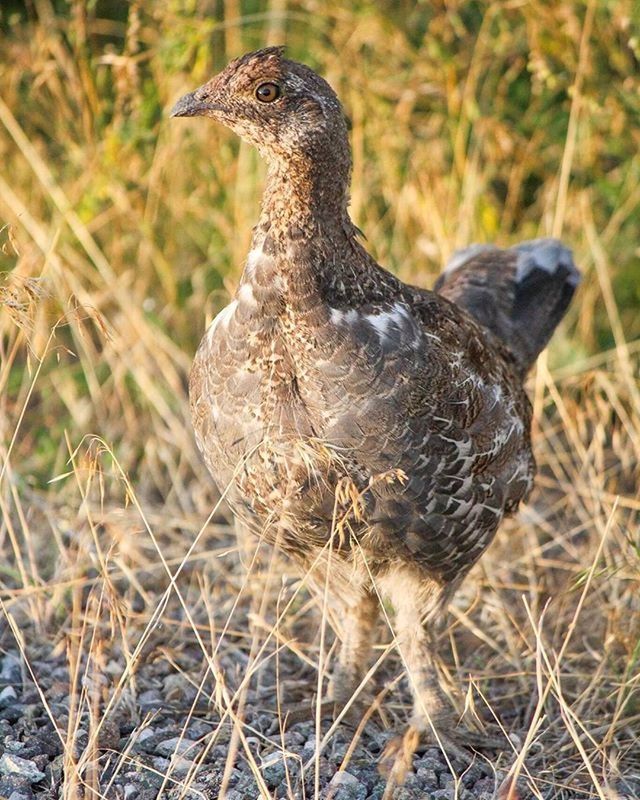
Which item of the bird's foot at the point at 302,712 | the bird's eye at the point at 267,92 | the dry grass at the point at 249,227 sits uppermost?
the bird's eye at the point at 267,92

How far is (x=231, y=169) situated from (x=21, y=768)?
120 inches

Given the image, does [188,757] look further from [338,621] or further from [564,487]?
[564,487]

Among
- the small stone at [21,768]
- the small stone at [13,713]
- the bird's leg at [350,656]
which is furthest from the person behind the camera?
the bird's leg at [350,656]

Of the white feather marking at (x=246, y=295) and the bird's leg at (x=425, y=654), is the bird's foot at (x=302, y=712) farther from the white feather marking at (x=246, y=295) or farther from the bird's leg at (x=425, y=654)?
the white feather marking at (x=246, y=295)

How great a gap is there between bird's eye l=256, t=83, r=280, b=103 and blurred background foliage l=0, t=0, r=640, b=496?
5.96 ft

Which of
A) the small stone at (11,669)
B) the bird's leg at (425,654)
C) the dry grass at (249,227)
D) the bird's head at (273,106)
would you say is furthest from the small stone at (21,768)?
the bird's head at (273,106)

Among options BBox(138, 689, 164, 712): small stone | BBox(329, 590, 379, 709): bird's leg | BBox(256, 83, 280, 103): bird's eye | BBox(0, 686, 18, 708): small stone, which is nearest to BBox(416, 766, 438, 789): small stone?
BBox(329, 590, 379, 709): bird's leg

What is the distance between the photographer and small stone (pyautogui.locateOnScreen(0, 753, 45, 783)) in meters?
2.70

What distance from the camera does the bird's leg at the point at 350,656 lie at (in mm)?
3490

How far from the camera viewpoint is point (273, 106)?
9.19ft

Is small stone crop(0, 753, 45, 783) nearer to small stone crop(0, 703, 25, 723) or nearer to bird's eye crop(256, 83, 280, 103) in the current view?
small stone crop(0, 703, 25, 723)

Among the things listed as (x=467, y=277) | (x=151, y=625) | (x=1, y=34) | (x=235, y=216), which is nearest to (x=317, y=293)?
(x=151, y=625)

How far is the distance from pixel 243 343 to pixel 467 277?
4.79 feet

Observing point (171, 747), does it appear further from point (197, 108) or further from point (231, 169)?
point (231, 169)
